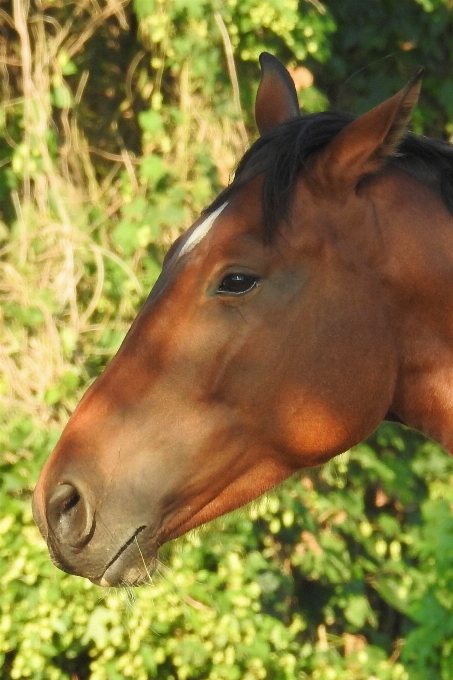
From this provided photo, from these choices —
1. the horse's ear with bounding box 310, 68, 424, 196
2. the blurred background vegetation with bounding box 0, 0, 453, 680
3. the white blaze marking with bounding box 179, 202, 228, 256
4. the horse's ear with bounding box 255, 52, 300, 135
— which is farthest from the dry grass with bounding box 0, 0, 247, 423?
the horse's ear with bounding box 310, 68, 424, 196

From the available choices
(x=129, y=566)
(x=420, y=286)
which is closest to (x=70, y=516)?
(x=129, y=566)

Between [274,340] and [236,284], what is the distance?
0.13 meters

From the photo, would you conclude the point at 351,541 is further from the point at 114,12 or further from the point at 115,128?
the point at 114,12

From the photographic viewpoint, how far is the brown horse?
192 cm

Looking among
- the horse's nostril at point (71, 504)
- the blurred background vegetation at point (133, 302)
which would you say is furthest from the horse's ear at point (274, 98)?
the blurred background vegetation at point (133, 302)

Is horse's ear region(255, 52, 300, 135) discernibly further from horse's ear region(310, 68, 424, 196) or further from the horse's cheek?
the horse's cheek

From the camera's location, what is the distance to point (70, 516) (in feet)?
6.20

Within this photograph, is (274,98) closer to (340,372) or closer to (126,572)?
(340,372)

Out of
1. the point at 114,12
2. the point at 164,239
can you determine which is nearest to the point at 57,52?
the point at 114,12

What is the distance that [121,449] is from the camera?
190 centimetres

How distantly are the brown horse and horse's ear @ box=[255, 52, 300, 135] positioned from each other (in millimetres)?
443

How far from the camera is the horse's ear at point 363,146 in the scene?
1.84 meters

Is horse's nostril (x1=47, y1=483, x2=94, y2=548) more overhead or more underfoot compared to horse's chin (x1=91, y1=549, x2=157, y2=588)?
more overhead

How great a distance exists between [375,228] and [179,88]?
2396 millimetres
